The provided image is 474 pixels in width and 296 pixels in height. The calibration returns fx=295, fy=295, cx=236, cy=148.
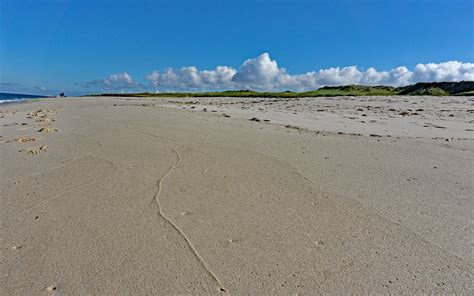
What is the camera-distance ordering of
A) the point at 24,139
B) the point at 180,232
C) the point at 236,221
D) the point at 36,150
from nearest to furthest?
the point at 180,232 < the point at 236,221 < the point at 36,150 < the point at 24,139

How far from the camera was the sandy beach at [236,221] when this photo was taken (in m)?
1.89

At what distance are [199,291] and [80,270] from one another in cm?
84

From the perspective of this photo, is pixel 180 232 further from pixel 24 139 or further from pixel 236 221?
pixel 24 139

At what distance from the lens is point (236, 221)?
263 centimetres

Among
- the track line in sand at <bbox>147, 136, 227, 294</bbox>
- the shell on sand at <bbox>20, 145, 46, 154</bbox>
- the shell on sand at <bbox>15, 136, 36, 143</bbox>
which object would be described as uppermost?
the shell on sand at <bbox>15, 136, 36, 143</bbox>

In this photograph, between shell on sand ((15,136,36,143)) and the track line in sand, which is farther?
shell on sand ((15,136,36,143))

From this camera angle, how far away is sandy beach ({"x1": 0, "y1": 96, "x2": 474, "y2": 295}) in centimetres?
189

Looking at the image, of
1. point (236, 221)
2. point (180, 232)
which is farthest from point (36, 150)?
point (236, 221)

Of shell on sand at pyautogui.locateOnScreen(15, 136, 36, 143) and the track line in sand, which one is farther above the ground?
shell on sand at pyautogui.locateOnScreen(15, 136, 36, 143)

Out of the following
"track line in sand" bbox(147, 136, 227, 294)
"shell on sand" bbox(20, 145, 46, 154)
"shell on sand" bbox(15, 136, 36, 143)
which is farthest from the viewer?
"shell on sand" bbox(15, 136, 36, 143)

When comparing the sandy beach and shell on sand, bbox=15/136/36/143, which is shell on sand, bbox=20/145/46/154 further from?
shell on sand, bbox=15/136/36/143

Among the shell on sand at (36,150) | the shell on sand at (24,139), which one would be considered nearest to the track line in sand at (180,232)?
the shell on sand at (36,150)

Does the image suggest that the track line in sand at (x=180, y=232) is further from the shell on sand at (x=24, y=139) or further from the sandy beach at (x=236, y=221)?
the shell on sand at (x=24, y=139)

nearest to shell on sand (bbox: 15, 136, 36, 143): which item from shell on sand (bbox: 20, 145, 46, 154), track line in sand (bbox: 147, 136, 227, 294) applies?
shell on sand (bbox: 20, 145, 46, 154)
